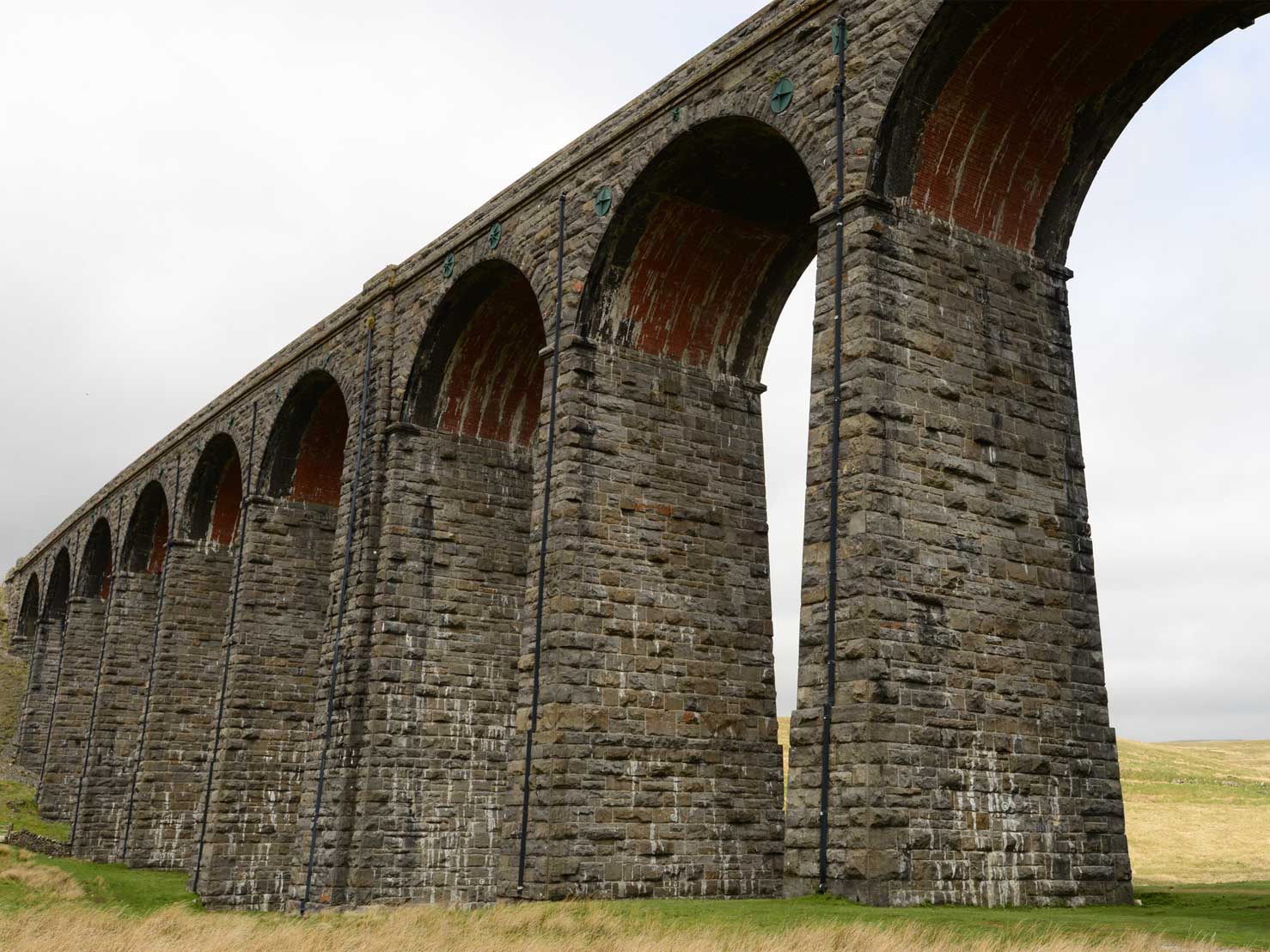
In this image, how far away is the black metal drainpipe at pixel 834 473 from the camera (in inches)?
447

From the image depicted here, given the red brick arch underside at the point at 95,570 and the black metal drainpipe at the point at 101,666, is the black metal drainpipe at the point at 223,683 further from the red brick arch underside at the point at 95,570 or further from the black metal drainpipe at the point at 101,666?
the red brick arch underside at the point at 95,570

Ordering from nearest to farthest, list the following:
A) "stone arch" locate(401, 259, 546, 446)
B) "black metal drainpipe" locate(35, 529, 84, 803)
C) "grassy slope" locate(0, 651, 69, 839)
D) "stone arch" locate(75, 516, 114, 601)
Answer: "stone arch" locate(401, 259, 546, 446), "grassy slope" locate(0, 651, 69, 839), "black metal drainpipe" locate(35, 529, 84, 803), "stone arch" locate(75, 516, 114, 601)

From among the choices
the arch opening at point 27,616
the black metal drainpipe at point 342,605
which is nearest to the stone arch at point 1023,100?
the black metal drainpipe at point 342,605

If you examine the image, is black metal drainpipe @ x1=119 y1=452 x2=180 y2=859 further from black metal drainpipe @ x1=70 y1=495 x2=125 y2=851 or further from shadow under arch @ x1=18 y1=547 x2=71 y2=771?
shadow under arch @ x1=18 y1=547 x2=71 y2=771

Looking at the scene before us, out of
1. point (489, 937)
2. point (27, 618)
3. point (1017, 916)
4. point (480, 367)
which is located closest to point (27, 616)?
point (27, 618)

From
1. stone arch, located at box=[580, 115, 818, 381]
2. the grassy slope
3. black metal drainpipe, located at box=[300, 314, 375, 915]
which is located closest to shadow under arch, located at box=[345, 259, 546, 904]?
black metal drainpipe, located at box=[300, 314, 375, 915]

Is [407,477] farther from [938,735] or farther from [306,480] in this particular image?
[938,735]

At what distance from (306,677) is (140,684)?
9861 millimetres

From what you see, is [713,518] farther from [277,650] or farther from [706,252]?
[277,650]

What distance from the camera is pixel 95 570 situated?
40.9 metres

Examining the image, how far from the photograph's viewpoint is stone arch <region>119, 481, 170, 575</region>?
34719mm

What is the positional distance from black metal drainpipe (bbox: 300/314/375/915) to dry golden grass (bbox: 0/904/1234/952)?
416 centimetres

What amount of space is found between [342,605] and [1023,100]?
1318 centimetres

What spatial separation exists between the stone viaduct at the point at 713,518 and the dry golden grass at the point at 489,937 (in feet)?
5.71
